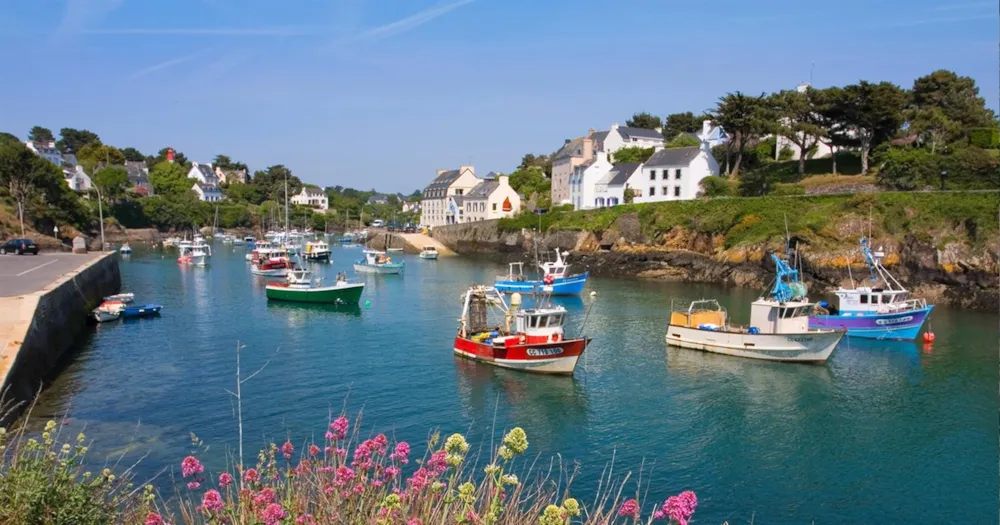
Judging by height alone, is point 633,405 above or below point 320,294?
below

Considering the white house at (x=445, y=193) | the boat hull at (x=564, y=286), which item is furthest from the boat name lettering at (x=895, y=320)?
the white house at (x=445, y=193)

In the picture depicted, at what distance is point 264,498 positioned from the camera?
5352 mm

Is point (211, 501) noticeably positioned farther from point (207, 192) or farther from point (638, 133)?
point (207, 192)

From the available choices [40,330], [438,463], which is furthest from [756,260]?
[438,463]

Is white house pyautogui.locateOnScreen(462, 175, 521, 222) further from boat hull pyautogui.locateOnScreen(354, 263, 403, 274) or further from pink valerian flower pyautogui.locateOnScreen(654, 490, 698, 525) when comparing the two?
pink valerian flower pyautogui.locateOnScreen(654, 490, 698, 525)

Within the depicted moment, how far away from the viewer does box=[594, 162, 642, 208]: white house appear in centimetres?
7900

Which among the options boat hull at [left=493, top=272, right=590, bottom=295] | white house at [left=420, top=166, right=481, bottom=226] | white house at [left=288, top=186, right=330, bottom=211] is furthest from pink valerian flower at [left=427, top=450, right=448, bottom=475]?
white house at [left=288, top=186, right=330, bottom=211]

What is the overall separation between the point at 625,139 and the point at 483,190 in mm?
22217

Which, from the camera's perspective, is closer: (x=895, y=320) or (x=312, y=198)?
(x=895, y=320)

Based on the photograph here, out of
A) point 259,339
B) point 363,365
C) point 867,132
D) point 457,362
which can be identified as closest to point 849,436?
point 457,362

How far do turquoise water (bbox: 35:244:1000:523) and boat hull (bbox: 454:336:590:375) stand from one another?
438mm

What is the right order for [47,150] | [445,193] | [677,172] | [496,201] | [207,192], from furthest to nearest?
[207,192]
[47,150]
[445,193]
[496,201]
[677,172]

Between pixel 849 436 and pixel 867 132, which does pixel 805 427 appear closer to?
pixel 849 436

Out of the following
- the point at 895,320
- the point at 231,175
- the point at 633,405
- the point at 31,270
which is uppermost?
the point at 231,175
